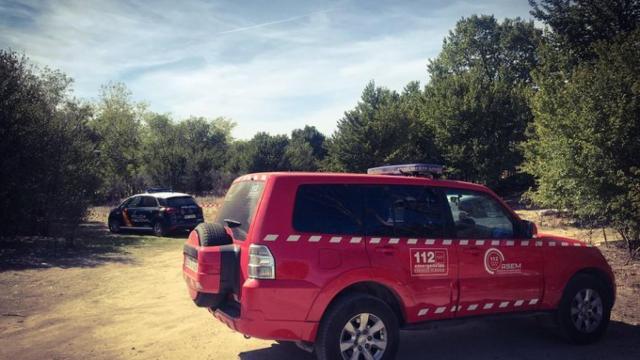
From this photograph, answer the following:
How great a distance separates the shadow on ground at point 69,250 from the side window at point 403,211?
342 inches

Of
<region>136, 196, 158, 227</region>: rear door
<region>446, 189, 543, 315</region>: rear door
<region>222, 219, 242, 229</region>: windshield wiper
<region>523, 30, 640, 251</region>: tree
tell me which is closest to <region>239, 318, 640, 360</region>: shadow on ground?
<region>446, 189, 543, 315</region>: rear door

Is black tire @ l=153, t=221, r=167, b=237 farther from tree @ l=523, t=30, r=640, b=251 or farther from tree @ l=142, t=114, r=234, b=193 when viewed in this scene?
tree @ l=142, t=114, r=234, b=193

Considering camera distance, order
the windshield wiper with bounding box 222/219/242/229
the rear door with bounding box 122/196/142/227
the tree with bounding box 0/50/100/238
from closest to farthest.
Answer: the windshield wiper with bounding box 222/219/242/229, the tree with bounding box 0/50/100/238, the rear door with bounding box 122/196/142/227

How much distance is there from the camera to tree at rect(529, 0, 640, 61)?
1591 centimetres

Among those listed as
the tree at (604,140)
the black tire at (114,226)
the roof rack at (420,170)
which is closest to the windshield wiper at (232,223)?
the roof rack at (420,170)

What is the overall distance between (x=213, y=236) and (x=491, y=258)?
302 cm

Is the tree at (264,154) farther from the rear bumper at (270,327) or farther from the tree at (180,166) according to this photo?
the rear bumper at (270,327)

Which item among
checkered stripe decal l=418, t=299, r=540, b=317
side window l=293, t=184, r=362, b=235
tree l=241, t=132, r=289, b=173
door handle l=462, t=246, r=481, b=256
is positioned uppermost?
tree l=241, t=132, r=289, b=173

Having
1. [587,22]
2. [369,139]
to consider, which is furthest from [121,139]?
[587,22]

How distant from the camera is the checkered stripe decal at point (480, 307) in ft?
15.2

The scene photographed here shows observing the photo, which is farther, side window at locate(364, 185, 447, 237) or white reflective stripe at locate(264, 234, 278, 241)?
side window at locate(364, 185, 447, 237)

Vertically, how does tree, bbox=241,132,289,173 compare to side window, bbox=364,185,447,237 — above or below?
above

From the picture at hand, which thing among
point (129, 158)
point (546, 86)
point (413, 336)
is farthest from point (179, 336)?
point (129, 158)

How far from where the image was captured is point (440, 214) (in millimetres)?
4859
